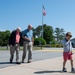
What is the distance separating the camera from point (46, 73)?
28.6 feet

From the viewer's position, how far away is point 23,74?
838cm

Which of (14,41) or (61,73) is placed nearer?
(61,73)

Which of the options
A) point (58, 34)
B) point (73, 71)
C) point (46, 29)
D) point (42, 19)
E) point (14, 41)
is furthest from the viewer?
point (58, 34)

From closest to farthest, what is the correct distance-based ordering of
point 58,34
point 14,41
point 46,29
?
point 14,41, point 46,29, point 58,34

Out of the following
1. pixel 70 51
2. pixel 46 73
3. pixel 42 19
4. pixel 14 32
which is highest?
pixel 42 19

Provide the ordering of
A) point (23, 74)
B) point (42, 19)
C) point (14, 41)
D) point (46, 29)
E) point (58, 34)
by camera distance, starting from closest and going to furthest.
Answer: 1. point (23, 74)
2. point (14, 41)
3. point (42, 19)
4. point (46, 29)
5. point (58, 34)

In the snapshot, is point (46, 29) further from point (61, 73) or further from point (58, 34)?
point (61, 73)

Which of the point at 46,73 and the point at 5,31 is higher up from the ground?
the point at 5,31

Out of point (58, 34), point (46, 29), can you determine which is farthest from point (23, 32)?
point (58, 34)

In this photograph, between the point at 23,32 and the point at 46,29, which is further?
the point at 46,29

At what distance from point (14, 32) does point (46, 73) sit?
3.98 metres

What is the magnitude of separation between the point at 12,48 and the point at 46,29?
111 meters

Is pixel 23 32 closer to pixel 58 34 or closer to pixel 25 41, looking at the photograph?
pixel 25 41

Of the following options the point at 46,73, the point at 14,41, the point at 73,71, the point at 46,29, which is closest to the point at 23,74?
the point at 46,73
